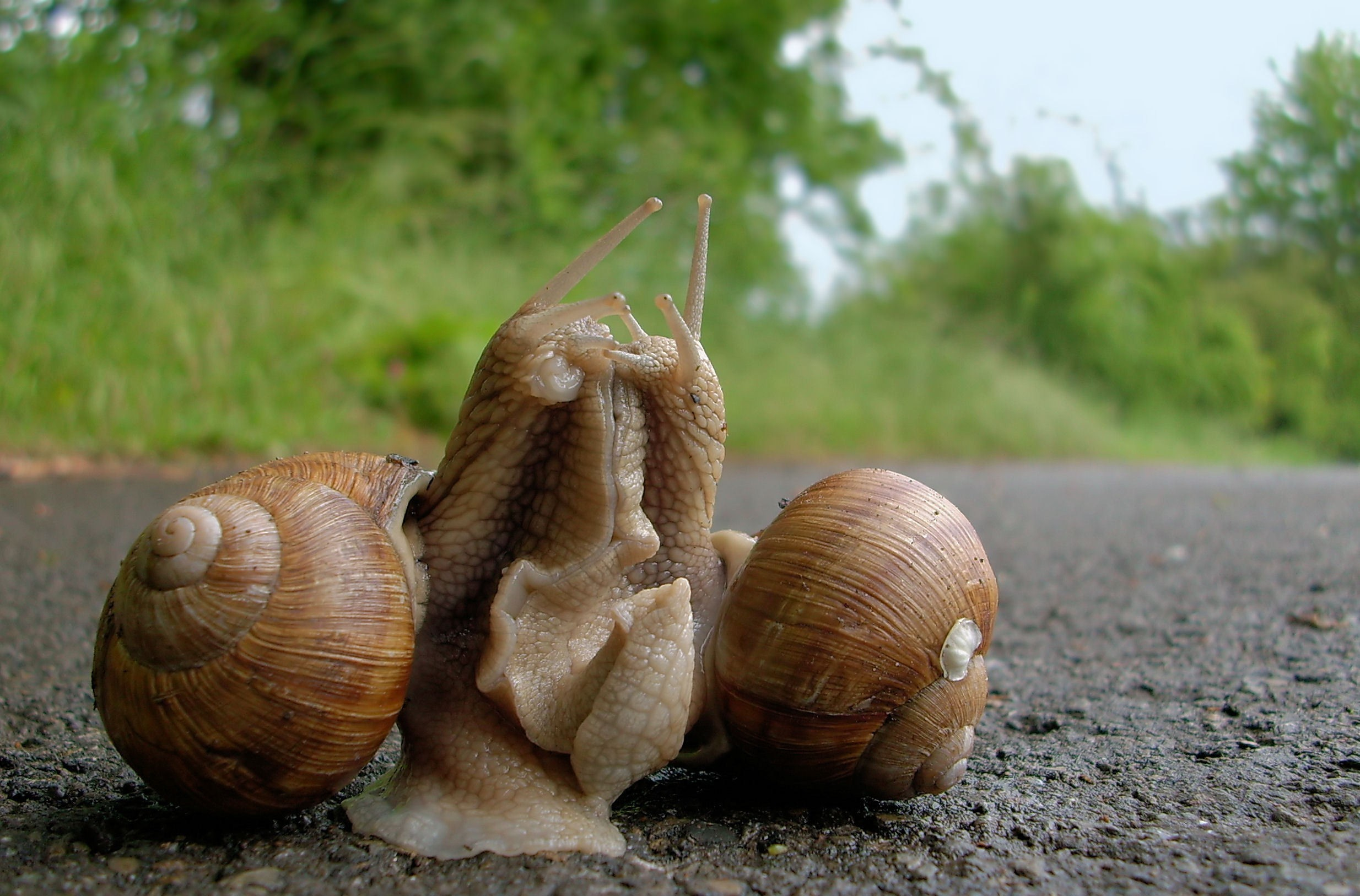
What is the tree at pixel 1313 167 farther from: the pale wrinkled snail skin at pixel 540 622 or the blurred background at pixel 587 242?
the pale wrinkled snail skin at pixel 540 622

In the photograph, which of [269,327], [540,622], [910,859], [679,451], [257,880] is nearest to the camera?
[257,880]

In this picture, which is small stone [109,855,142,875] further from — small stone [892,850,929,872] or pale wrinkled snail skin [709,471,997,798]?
small stone [892,850,929,872]

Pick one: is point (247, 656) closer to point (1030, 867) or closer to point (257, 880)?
point (257, 880)

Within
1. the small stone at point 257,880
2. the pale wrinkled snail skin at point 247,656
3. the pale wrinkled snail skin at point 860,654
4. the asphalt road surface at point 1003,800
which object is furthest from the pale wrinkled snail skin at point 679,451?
the small stone at point 257,880

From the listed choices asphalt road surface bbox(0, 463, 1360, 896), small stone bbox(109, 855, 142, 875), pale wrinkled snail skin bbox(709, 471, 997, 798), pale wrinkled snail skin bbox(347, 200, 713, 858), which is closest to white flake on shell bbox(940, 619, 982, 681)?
pale wrinkled snail skin bbox(709, 471, 997, 798)

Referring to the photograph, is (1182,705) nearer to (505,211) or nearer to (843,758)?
(843,758)

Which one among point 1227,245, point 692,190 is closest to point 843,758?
point 692,190

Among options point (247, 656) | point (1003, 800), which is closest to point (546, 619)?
point (247, 656)
